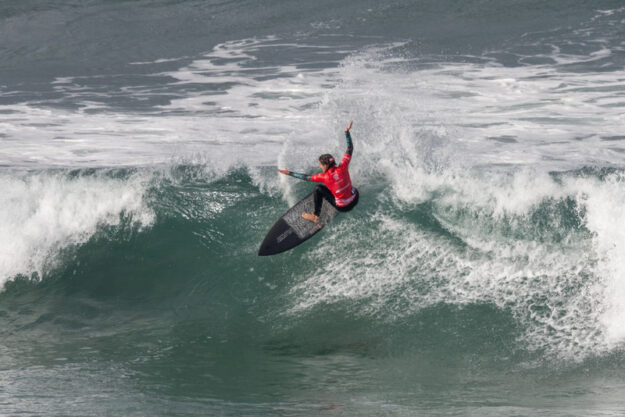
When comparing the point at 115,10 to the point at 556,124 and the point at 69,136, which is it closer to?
the point at 69,136

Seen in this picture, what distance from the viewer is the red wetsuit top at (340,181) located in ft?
34.8

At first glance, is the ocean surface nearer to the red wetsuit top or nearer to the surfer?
the surfer

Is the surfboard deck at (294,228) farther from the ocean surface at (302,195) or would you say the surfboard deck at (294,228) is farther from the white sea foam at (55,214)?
the white sea foam at (55,214)

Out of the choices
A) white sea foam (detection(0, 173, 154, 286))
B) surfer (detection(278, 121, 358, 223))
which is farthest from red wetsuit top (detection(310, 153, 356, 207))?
white sea foam (detection(0, 173, 154, 286))

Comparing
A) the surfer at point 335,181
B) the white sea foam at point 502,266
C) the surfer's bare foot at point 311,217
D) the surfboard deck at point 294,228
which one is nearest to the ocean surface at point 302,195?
the white sea foam at point 502,266

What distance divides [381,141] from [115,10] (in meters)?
9.06

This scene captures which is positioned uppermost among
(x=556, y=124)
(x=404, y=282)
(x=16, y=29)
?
(x=16, y=29)

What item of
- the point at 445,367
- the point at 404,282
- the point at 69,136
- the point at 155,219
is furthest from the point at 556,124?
the point at 69,136

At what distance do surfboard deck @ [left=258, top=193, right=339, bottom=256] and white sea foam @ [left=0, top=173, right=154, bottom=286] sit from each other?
2.83 m

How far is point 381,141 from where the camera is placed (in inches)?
517

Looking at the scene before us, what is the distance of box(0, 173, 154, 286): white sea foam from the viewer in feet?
42.3

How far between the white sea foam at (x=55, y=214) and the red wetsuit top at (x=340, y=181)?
419cm

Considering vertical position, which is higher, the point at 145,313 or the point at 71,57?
the point at 71,57

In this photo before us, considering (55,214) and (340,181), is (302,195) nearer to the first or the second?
(340,181)
